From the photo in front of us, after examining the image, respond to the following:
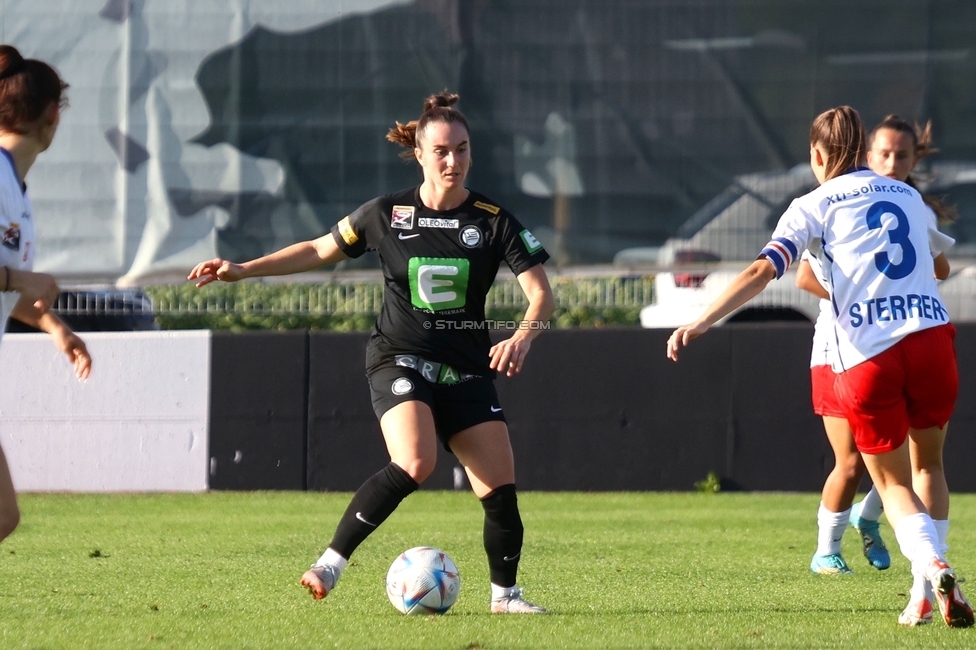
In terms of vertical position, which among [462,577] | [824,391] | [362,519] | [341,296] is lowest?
[462,577]

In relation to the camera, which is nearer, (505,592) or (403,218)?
(505,592)

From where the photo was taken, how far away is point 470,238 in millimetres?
4980

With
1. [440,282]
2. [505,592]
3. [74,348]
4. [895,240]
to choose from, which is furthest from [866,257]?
[74,348]

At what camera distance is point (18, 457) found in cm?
990

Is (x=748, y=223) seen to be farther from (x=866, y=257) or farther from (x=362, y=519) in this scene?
(x=362, y=519)

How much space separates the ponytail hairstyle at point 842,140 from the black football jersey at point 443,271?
3.74 ft

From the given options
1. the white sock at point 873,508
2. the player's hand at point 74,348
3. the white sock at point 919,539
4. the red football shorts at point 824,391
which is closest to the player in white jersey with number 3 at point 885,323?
the white sock at point 919,539

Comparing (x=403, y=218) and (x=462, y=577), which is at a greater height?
(x=403, y=218)

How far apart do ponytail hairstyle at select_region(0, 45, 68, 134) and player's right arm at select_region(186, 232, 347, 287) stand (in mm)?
1120

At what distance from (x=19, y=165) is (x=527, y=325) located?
72.9 inches

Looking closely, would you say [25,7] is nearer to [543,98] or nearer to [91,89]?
[91,89]

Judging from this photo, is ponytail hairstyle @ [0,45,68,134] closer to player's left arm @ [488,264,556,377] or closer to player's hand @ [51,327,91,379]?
player's hand @ [51,327,91,379]

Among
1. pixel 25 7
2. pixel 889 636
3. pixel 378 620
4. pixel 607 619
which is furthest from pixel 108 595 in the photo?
pixel 25 7

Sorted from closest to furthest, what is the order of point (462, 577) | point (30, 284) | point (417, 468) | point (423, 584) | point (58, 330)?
point (30, 284)
point (58, 330)
point (417, 468)
point (423, 584)
point (462, 577)
